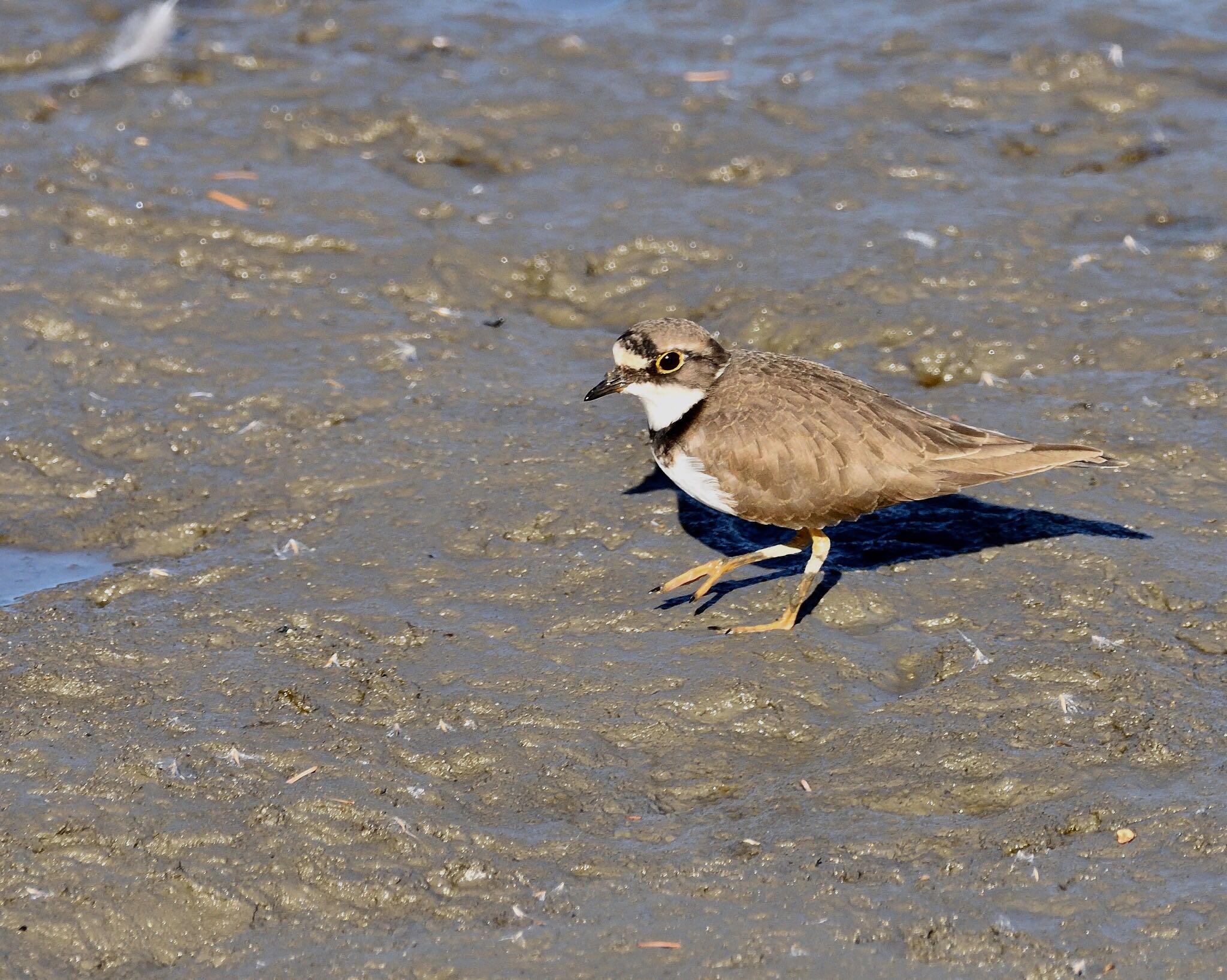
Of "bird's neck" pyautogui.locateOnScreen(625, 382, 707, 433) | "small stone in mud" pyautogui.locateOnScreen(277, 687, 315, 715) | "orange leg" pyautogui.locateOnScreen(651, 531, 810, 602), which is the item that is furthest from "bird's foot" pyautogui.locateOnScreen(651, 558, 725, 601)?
"small stone in mud" pyautogui.locateOnScreen(277, 687, 315, 715)

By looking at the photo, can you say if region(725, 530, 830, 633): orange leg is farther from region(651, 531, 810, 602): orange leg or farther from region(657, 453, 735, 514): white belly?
region(657, 453, 735, 514): white belly

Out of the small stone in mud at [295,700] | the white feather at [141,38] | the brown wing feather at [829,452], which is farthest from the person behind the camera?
the white feather at [141,38]

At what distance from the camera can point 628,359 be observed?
761 centimetres

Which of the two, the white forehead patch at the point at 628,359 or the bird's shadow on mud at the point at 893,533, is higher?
the white forehead patch at the point at 628,359

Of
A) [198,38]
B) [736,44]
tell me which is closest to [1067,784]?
[736,44]

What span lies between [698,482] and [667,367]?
698 millimetres

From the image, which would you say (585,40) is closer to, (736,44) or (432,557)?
(736,44)

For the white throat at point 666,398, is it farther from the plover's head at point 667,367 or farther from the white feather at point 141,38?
the white feather at point 141,38

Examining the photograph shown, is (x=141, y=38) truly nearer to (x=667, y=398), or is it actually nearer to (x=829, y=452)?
(x=667, y=398)

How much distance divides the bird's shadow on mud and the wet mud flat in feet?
0.12

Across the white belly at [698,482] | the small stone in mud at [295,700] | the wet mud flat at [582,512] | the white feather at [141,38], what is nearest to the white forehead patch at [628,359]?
the white belly at [698,482]

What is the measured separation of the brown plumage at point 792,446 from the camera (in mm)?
7180

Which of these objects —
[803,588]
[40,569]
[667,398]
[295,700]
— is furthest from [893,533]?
[40,569]

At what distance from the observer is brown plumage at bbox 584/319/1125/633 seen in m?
7.18
